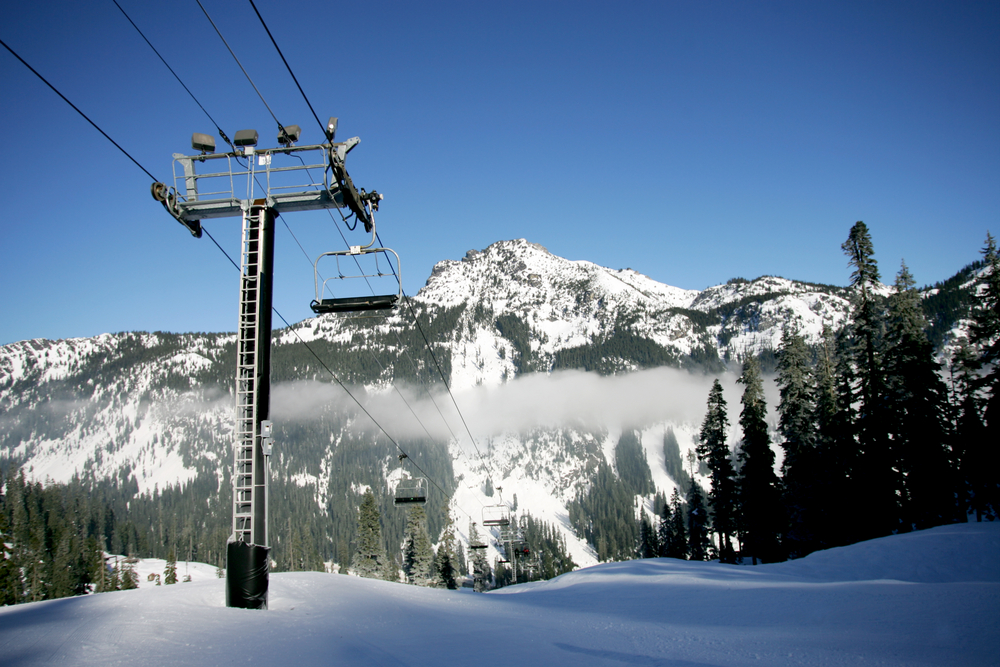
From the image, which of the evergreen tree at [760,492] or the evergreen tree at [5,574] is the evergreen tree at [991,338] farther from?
the evergreen tree at [5,574]

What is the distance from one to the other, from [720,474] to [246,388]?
36.9 meters

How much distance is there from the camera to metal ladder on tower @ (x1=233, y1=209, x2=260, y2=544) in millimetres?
12969

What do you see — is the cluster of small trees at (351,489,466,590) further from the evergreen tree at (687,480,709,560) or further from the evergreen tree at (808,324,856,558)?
the evergreen tree at (808,324,856,558)

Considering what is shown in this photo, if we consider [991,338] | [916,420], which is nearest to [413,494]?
[916,420]

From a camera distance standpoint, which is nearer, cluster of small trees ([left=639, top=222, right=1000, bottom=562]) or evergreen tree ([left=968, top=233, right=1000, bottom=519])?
evergreen tree ([left=968, top=233, right=1000, bottom=519])

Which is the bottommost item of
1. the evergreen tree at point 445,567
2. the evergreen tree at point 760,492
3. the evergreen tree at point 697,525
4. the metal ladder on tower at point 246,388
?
the evergreen tree at point 445,567

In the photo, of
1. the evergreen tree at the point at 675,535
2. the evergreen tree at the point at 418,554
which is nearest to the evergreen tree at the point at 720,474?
the evergreen tree at the point at 675,535

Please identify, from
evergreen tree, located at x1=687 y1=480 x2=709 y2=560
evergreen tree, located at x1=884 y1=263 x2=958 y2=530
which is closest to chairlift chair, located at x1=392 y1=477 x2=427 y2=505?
evergreen tree, located at x1=884 y1=263 x2=958 y2=530

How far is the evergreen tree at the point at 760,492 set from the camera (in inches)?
1448

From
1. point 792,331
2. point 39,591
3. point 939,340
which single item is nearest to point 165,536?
Result: point 39,591

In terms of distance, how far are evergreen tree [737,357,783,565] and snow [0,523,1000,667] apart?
1861 cm

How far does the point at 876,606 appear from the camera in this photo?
1237 cm

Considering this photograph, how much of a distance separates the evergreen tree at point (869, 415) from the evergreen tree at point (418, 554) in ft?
116

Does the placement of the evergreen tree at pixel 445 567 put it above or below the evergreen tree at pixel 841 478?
below
